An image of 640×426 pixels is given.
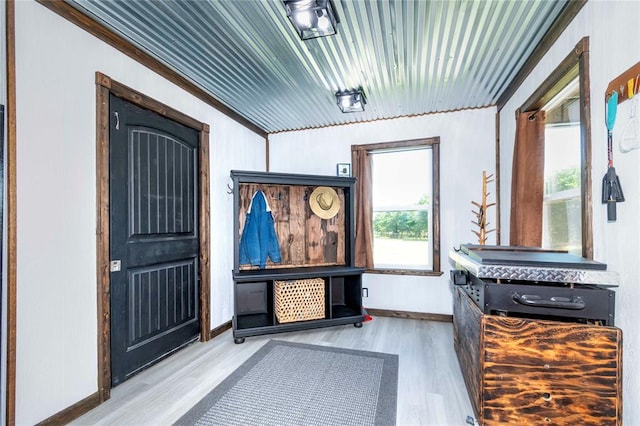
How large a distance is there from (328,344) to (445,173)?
236 centimetres

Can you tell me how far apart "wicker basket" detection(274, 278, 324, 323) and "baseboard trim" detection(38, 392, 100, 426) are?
1.56 m

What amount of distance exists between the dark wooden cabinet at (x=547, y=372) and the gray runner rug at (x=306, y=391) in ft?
2.07

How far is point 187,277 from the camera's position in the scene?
8.75 feet

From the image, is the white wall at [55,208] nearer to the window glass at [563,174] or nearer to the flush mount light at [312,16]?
the flush mount light at [312,16]

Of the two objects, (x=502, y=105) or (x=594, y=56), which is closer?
(x=594, y=56)

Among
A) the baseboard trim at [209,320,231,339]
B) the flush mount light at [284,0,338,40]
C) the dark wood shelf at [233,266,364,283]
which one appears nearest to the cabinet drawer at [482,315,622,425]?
the dark wood shelf at [233,266,364,283]

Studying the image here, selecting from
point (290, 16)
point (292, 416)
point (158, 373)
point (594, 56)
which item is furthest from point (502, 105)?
point (158, 373)

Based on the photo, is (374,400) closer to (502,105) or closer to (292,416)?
(292,416)

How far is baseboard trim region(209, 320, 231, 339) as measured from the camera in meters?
2.93

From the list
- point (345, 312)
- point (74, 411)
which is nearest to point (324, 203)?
point (345, 312)

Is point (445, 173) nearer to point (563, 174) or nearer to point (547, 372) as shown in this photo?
point (563, 174)

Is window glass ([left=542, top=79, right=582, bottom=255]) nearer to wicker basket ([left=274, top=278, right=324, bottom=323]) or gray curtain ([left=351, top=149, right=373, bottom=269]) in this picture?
gray curtain ([left=351, top=149, right=373, bottom=269])

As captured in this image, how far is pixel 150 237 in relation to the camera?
89.6 inches

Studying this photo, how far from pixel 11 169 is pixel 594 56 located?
→ 3.09 m
